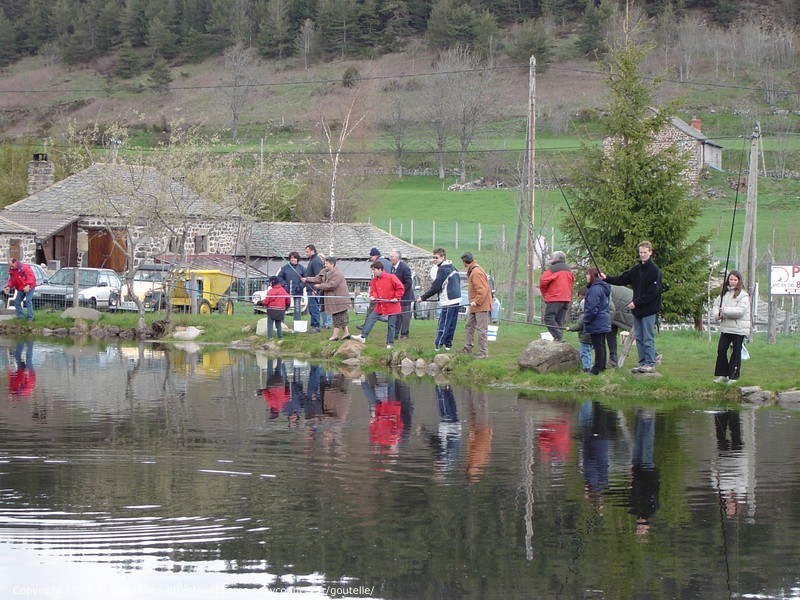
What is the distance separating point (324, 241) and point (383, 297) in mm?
29682

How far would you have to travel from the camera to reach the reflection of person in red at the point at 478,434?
38.6 ft

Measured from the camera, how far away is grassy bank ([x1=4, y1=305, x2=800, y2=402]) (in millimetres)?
17777

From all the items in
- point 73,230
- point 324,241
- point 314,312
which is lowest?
point 314,312

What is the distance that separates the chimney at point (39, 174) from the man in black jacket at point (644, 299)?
41884mm

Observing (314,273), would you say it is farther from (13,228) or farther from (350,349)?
(13,228)

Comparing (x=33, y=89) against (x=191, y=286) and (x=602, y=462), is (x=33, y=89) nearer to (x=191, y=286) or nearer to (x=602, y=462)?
(x=191, y=286)

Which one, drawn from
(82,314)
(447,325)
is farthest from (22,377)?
(82,314)

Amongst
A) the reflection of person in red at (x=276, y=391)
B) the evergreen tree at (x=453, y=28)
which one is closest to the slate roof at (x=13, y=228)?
the reflection of person in red at (x=276, y=391)

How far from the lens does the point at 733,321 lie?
56.5 ft

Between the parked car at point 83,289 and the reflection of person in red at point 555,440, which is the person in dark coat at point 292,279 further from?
the reflection of person in red at point 555,440

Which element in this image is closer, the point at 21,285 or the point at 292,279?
the point at 292,279

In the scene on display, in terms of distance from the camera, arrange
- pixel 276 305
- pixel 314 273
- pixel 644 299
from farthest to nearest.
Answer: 1. pixel 314 273
2. pixel 276 305
3. pixel 644 299

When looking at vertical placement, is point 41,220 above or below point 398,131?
below

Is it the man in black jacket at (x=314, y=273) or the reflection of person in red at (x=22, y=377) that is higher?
the man in black jacket at (x=314, y=273)
